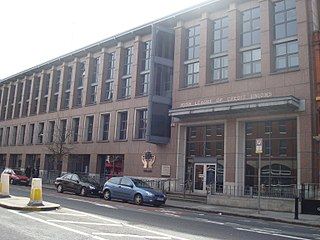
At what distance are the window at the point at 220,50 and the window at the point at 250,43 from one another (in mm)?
1454

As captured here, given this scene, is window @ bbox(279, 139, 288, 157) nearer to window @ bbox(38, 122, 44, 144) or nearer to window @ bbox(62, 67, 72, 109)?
window @ bbox(62, 67, 72, 109)

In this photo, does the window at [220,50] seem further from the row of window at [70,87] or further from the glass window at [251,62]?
the row of window at [70,87]

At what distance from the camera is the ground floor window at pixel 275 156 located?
→ 22047mm

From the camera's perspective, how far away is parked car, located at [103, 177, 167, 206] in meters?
19.4

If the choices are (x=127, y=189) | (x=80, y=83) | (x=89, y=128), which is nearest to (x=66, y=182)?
(x=127, y=189)

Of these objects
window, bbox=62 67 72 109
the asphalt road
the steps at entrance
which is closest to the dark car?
the steps at entrance

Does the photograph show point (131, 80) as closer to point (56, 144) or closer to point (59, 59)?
point (56, 144)

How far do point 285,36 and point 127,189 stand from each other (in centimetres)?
1400

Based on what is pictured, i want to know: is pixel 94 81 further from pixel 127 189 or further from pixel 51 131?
pixel 127 189

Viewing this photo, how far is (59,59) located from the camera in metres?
43.4

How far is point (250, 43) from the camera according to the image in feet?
84.4

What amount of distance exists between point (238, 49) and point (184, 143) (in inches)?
316

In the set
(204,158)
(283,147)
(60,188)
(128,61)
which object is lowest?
(60,188)

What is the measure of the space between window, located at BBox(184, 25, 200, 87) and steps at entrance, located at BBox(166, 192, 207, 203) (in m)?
8.74
